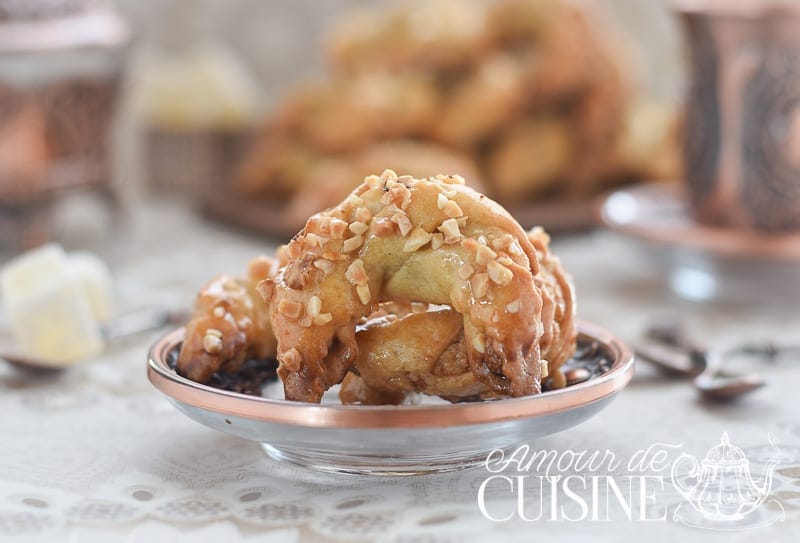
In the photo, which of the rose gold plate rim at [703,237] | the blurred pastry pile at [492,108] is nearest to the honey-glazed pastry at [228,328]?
the rose gold plate rim at [703,237]

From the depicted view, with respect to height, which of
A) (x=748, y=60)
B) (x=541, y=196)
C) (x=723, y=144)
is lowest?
(x=541, y=196)

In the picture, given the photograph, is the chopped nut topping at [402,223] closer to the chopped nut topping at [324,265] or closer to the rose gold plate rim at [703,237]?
the chopped nut topping at [324,265]

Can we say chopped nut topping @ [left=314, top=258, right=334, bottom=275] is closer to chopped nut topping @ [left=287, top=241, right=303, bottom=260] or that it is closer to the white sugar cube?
chopped nut topping @ [left=287, top=241, right=303, bottom=260]

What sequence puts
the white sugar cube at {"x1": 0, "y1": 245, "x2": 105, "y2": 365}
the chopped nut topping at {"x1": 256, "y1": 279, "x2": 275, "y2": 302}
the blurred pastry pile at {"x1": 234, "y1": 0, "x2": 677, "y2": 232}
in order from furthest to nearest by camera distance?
the blurred pastry pile at {"x1": 234, "y1": 0, "x2": 677, "y2": 232}
the white sugar cube at {"x1": 0, "y1": 245, "x2": 105, "y2": 365}
the chopped nut topping at {"x1": 256, "y1": 279, "x2": 275, "y2": 302}

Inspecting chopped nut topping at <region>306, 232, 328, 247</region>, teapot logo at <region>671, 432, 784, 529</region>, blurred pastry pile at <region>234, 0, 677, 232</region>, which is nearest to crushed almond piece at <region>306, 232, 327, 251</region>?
chopped nut topping at <region>306, 232, 328, 247</region>

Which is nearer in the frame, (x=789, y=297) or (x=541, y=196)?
(x=789, y=297)

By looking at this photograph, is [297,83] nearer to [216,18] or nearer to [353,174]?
[216,18]

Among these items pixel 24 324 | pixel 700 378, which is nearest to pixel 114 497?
pixel 24 324

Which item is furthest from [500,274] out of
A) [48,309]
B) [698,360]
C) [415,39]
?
[415,39]
